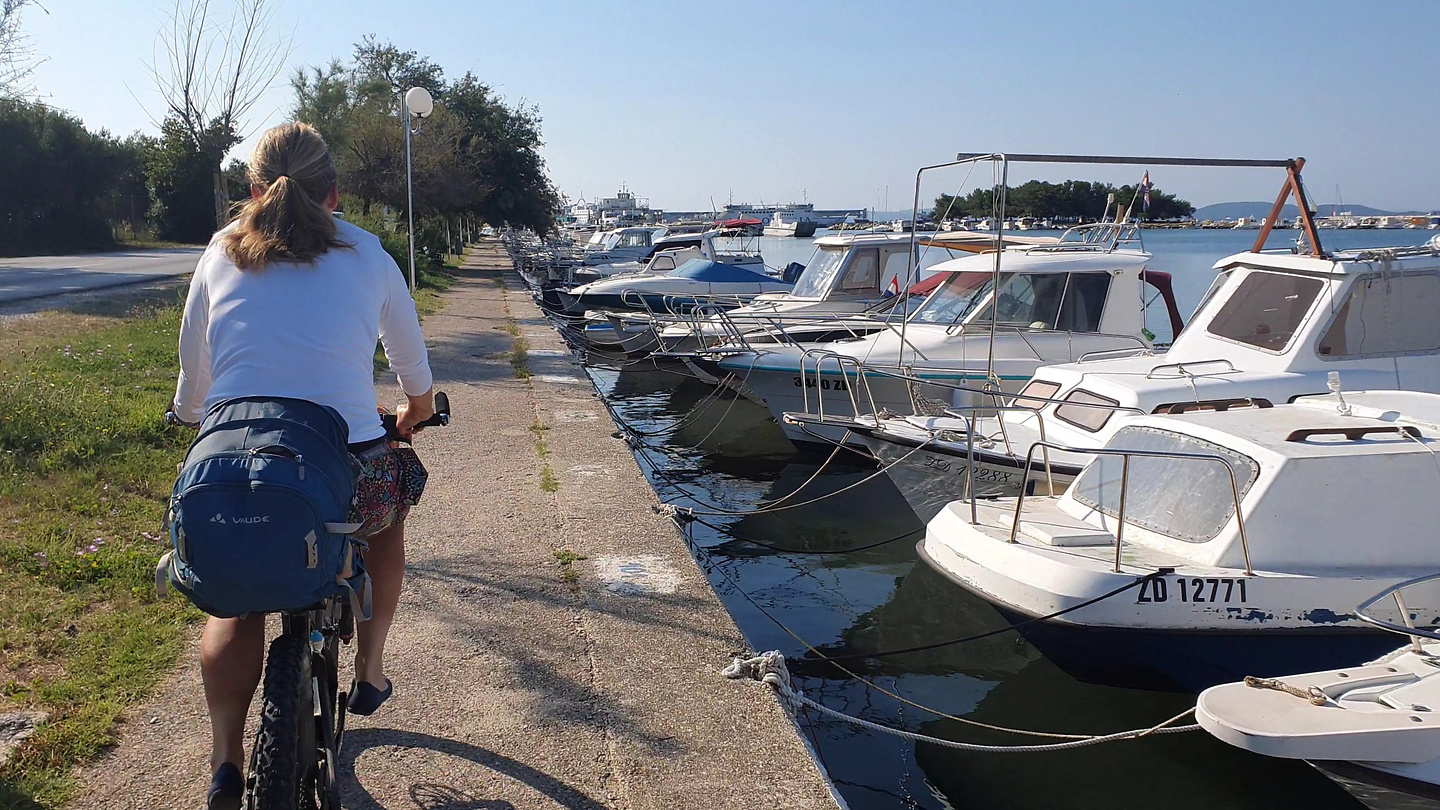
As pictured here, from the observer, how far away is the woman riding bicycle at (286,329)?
2.54 metres

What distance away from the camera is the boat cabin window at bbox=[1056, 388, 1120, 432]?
777 cm

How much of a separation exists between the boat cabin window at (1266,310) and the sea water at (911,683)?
10.4ft

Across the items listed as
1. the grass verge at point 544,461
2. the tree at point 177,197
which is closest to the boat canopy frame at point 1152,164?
the grass verge at point 544,461

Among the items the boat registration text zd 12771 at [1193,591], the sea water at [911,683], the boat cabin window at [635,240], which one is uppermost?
the boat cabin window at [635,240]

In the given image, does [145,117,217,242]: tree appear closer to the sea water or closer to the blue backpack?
the sea water

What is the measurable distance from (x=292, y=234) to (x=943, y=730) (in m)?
4.48

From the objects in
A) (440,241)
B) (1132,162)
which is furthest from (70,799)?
(440,241)

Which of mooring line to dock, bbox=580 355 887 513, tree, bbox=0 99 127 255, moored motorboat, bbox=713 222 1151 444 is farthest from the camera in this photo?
tree, bbox=0 99 127 255

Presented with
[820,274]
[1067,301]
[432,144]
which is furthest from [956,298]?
[432,144]

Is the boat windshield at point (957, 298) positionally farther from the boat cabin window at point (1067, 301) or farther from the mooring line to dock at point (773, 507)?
the mooring line to dock at point (773, 507)

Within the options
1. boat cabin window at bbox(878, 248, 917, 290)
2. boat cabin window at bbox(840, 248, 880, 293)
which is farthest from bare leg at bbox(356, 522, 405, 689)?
boat cabin window at bbox(878, 248, 917, 290)

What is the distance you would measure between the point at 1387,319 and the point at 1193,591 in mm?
4635

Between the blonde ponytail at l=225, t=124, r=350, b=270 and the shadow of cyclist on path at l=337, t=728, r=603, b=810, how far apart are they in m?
1.53

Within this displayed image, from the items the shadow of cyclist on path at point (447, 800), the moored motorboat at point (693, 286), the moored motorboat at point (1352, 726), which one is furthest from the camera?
the moored motorboat at point (693, 286)
